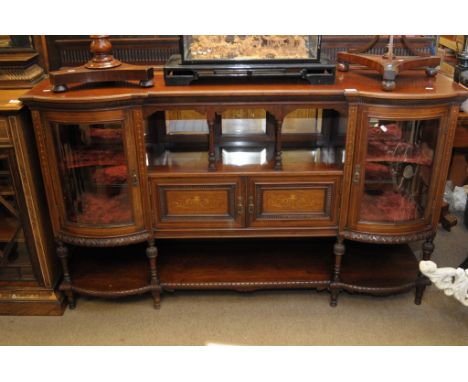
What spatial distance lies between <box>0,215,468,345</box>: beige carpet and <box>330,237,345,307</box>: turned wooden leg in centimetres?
5

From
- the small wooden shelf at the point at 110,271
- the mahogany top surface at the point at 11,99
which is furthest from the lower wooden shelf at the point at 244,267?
the mahogany top surface at the point at 11,99

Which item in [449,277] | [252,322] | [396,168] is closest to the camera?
[449,277]

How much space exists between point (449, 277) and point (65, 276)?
1575 millimetres

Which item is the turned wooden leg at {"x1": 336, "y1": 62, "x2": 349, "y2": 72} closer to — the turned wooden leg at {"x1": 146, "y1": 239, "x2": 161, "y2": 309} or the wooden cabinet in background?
the turned wooden leg at {"x1": 146, "y1": 239, "x2": 161, "y2": 309}

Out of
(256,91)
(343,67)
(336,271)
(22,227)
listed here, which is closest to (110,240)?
(22,227)

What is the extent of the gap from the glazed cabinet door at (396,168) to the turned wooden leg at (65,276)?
123 cm

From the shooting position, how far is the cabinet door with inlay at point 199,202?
1.92 m

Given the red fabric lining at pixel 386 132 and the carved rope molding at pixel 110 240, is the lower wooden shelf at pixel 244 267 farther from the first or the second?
the red fabric lining at pixel 386 132

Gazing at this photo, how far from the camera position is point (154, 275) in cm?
213

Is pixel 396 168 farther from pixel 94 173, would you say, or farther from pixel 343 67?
pixel 94 173

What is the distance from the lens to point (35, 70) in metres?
2.03

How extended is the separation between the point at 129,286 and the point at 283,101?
1.09 meters

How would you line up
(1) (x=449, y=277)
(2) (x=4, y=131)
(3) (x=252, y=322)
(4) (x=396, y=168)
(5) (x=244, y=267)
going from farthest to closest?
1. (5) (x=244, y=267)
2. (3) (x=252, y=322)
3. (4) (x=396, y=168)
4. (2) (x=4, y=131)
5. (1) (x=449, y=277)

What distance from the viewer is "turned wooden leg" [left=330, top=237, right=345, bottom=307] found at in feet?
6.73
